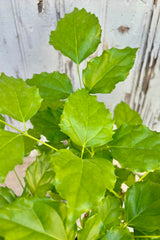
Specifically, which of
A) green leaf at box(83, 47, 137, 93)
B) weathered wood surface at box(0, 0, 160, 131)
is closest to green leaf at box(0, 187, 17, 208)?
green leaf at box(83, 47, 137, 93)

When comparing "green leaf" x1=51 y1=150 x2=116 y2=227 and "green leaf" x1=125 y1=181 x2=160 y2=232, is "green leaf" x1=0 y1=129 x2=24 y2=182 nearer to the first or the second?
"green leaf" x1=51 y1=150 x2=116 y2=227

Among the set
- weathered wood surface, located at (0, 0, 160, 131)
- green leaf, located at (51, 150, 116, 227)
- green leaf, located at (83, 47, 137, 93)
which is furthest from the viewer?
weathered wood surface, located at (0, 0, 160, 131)

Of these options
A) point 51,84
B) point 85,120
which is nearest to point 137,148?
point 85,120

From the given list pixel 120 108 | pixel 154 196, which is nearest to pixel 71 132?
pixel 154 196

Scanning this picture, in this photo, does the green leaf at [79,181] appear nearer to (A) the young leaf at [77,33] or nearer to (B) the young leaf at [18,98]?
(B) the young leaf at [18,98]

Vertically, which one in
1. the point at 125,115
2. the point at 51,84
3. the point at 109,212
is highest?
the point at 51,84

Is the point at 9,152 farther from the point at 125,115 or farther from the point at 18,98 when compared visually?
the point at 125,115
